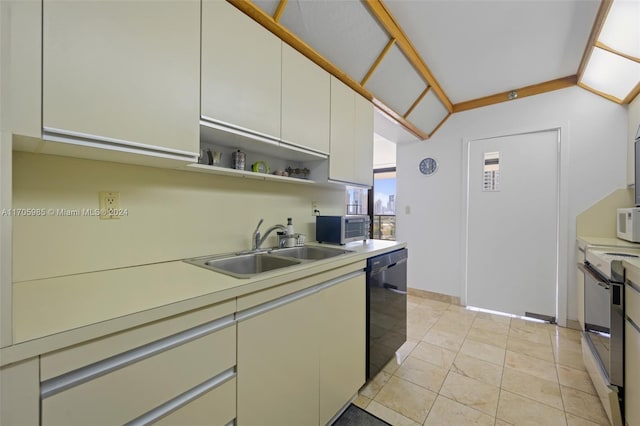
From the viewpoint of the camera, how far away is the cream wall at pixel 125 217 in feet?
3.19

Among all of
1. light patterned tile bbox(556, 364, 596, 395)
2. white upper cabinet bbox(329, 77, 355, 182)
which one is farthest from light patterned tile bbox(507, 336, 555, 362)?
white upper cabinet bbox(329, 77, 355, 182)

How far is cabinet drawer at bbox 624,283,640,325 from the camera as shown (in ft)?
3.73

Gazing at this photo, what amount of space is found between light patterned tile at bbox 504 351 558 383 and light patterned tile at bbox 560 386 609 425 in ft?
0.42

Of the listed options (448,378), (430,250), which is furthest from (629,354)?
(430,250)

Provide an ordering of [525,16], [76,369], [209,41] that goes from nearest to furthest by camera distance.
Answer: [76,369]
[209,41]
[525,16]

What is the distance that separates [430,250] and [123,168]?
132 inches

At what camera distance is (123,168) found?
1.20m

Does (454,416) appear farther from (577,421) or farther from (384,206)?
(384,206)

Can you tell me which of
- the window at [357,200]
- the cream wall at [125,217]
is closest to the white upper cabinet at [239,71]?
the cream wall at [125,217]

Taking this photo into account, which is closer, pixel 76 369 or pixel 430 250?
pixel 76 369

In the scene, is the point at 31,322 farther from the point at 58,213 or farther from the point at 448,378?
the point at 448,378

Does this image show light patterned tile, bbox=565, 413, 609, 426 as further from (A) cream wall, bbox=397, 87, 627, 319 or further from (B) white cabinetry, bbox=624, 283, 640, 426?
(A) cream wall, bbox=397, 87, 627, 319

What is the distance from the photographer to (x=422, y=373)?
1874mm

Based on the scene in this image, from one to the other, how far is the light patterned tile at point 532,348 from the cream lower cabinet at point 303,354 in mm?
1578
